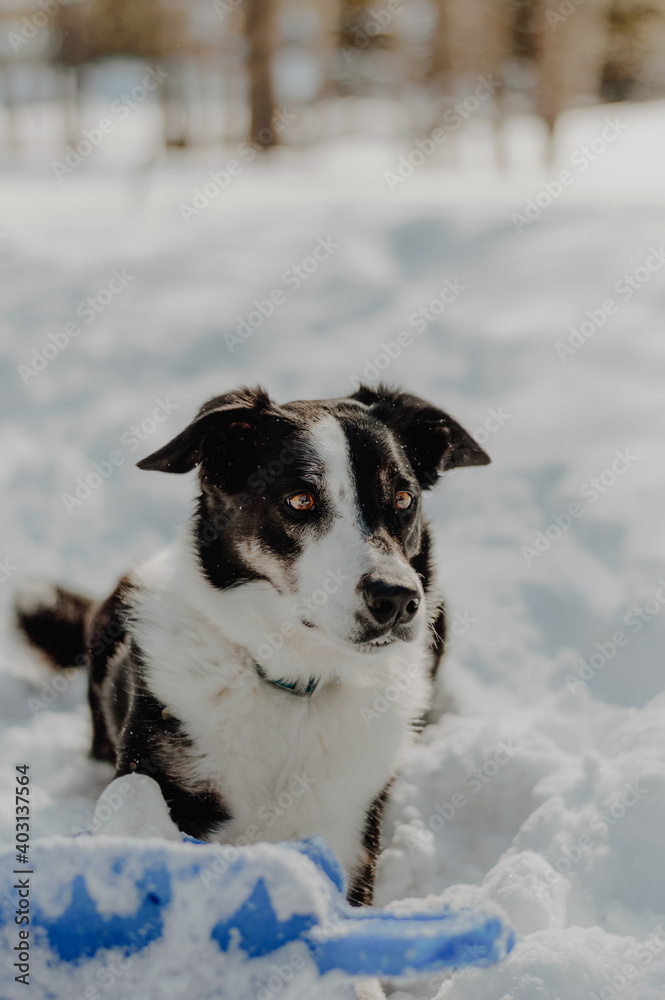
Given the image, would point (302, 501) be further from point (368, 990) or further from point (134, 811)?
point (368, 990)

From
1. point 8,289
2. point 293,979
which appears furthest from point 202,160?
point 293,979

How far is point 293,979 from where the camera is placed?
5.31 ft

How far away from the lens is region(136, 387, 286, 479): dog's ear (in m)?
2.74

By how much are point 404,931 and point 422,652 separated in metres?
1.59

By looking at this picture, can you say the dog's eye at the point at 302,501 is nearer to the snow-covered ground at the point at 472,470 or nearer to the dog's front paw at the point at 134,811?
the dog's front paw at the point at 134,811

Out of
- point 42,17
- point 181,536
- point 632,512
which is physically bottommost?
point 632,512

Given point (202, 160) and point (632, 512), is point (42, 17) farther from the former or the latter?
point (632, 512)
